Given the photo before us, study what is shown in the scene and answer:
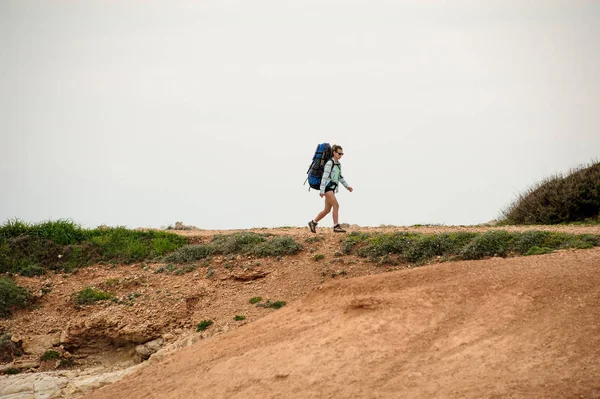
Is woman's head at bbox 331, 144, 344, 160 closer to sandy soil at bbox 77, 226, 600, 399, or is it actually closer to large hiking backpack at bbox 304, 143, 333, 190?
large hiking backpack at bbox 304, 143, 333, 190

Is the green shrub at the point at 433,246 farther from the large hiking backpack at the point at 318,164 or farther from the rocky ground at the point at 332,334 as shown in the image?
the large hiking backpack at the point at 318,164

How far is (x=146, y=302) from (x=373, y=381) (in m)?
6.29

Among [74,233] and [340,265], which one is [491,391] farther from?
[74,233]

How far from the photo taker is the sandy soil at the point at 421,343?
6.04 metres

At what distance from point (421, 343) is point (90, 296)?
802 centimetres

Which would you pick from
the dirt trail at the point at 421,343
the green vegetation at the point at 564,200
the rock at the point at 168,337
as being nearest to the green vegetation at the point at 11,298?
the rock at the point at 168,337

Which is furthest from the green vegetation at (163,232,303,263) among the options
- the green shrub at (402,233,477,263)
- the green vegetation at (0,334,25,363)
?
the green vegetation at (0,334,25,363)

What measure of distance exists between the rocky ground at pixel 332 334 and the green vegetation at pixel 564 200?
7.60 m

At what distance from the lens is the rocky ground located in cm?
622

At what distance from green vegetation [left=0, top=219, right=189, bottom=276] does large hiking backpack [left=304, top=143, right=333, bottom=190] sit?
13.2 feet

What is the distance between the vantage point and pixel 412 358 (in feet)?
21.7

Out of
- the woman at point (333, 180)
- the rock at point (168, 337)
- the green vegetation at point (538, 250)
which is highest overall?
the woman at point (333, 180)

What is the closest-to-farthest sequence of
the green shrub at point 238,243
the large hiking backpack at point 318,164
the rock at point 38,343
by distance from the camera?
1. the rock at point 38,343
2. the large hiking backpack at point 318,164
3. the green shrub at point 238,243

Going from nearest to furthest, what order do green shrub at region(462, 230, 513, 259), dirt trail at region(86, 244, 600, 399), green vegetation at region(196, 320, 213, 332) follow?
1. dirt trail at region(86, 244, 600, 399)
2. green vegetation at region(196, 320, 213, 332)
3. green shrub at region(462, 230, 513, 259)
